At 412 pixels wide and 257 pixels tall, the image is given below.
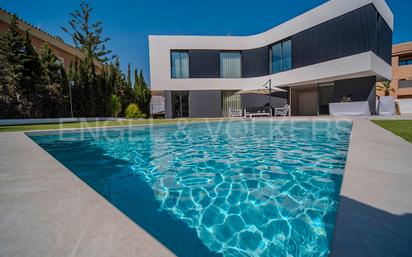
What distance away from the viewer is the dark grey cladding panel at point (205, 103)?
1781 centimetres

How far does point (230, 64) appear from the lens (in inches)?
707

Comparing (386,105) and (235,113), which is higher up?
(386,105)

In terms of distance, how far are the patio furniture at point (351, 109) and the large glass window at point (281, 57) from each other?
464cm

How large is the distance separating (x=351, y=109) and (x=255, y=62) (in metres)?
8.01

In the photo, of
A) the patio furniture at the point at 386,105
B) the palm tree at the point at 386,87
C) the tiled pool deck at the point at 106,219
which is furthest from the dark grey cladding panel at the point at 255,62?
the tiled pool deck at the point at 106,219

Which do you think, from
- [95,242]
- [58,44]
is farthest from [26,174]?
[58,44]

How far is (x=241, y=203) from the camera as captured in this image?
221 centimetres

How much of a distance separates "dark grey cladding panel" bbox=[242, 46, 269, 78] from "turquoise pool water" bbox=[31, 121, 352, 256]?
13.7 metres

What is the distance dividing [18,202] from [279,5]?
68.6 ft

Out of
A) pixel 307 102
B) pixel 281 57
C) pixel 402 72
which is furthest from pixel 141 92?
pixel 402 72

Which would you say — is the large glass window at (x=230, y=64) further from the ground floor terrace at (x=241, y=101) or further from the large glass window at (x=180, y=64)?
the large glass window at (x=180, y=64)

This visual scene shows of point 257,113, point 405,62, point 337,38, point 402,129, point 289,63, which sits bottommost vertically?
point 402,129

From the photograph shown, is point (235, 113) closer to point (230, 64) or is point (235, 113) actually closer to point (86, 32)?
point (230, 64)

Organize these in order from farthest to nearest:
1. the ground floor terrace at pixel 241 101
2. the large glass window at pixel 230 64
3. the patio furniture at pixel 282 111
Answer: the large glass window at pixel 230 64, the ground floor terrace at pixel 241 101, the patio furniture at pixel 282 111
